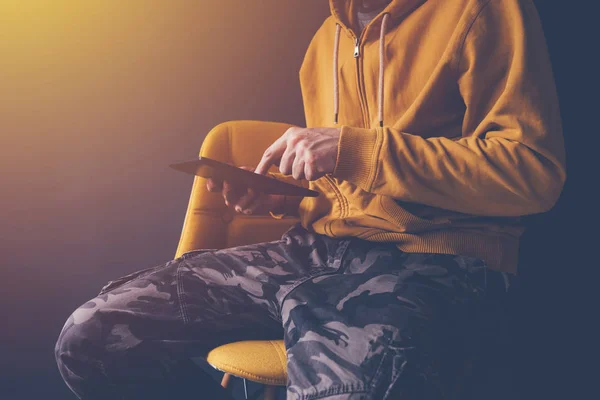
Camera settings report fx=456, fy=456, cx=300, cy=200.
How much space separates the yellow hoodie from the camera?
690 millimetres

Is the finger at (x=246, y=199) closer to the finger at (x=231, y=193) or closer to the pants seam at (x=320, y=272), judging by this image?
the finger at (x=231, y=193)

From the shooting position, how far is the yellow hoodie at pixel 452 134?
2.27 ft

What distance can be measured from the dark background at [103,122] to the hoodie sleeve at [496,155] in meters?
1.01

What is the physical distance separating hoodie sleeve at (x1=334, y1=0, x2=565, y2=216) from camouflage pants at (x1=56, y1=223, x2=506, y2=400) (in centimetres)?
12

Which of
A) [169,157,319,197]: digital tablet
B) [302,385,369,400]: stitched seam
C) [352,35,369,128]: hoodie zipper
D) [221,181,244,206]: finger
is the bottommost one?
[302,385,369,400]: stitched seam

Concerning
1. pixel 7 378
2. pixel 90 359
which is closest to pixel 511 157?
pixel 90 359

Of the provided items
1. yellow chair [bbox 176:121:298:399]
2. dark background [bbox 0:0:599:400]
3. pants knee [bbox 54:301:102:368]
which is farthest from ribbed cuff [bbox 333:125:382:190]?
dark background [bbox 0:0:599:400]

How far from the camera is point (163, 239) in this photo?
63.6 inches

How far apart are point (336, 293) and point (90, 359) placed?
460mm

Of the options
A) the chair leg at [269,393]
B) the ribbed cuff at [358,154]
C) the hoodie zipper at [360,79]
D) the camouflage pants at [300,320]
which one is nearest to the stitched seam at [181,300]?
the camouflage pants at [300,320]

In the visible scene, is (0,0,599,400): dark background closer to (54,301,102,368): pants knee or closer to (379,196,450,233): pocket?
(54,301,102,368): pants knee

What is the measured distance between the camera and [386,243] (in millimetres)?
808

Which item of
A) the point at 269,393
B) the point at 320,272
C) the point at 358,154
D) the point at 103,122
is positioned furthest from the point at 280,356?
the point at 103,122

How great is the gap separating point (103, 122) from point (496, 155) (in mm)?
1307
